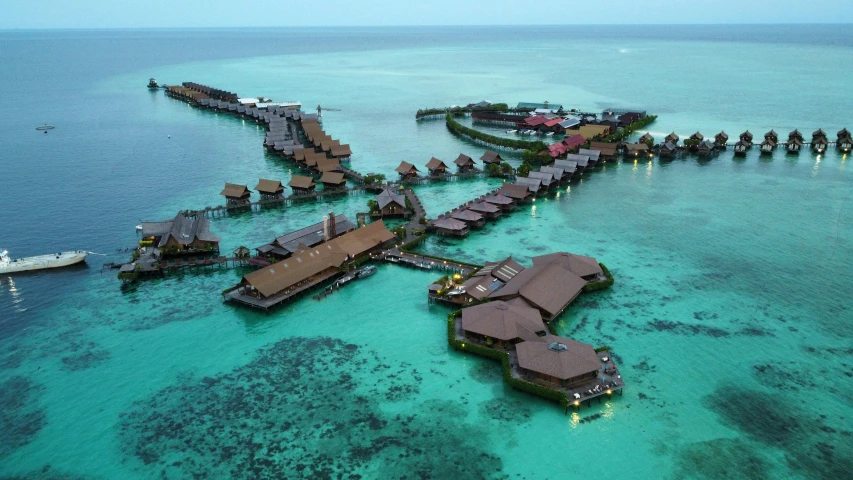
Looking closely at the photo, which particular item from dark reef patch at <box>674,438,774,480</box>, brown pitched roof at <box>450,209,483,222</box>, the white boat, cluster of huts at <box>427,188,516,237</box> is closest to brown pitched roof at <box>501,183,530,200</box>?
cluster of huts at <box>427,188,516,237</box>

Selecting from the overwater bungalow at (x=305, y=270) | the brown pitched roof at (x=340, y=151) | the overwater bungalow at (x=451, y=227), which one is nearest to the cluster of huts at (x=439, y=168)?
the brown pitched roof at (x=340, y=151)

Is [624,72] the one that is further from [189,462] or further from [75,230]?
[189,462]

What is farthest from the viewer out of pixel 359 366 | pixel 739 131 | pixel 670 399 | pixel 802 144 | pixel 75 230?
pixel 739 131

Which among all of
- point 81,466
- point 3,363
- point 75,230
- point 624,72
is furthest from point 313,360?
point 624,72

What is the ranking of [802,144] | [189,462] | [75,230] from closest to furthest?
[189,462]
[75,230]
[802,144]

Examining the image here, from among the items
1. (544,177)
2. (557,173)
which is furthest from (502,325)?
(557,173)

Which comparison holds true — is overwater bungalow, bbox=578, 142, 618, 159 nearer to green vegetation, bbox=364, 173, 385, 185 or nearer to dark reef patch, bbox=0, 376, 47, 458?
green vegetation, bbox=364, 173, 385, 185
